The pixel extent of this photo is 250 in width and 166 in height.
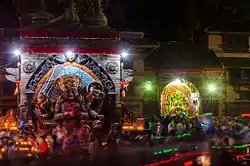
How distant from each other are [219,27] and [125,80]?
1489 cm

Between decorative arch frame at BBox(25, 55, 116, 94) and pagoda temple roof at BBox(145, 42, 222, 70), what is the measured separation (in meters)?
10.8

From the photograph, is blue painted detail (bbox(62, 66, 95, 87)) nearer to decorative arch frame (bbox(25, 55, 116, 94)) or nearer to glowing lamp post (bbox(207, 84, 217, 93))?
decorative arch frame (bbox(25, 55, 116, 94))

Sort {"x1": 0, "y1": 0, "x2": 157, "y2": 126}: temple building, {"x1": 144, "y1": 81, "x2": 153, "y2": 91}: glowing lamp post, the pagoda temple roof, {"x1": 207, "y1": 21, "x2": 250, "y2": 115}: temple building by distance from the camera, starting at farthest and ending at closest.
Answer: {"x1": 207, "y1": 21, "x2": 250, "y2": 115}: temple building, the pagoda temple roof, {"x1": 144, "y1": 81, "x2": 153, "y2": 91}: glowing lamp post, {"x1": 0, "y1": 0, "x2": 157, "y2": 126}: temple building

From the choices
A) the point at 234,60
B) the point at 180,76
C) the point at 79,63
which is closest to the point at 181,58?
the point at 180,76

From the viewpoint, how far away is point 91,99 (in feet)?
72.9

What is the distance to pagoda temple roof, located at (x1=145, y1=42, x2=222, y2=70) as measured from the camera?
33.4 metres

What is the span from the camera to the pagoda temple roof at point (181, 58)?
33.4 meters

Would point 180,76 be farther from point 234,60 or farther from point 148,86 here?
point 234,60

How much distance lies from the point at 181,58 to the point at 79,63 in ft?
44.2

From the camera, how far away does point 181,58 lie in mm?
34312

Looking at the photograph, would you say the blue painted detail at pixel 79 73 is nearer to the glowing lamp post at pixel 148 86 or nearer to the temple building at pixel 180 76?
the temple building at pixel 180 76

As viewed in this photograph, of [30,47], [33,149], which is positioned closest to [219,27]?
[30,47]

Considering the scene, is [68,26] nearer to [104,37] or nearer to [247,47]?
[104,37]

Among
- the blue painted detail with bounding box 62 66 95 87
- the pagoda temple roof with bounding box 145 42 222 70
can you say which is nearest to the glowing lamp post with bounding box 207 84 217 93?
the pagoda temple roof with bounding box 145 42 222 70
